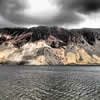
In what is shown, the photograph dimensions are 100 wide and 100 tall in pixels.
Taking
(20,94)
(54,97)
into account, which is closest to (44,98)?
(54,97)

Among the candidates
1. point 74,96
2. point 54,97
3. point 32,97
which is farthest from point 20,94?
point 74,96

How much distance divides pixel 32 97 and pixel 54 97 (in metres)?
5.12

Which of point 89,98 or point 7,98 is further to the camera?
point 89,98

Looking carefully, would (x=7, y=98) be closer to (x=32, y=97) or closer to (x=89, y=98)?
(x=32, y=97)

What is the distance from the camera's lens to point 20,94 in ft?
201

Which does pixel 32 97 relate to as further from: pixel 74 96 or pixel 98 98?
pixel 98 98

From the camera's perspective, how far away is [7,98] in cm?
5509

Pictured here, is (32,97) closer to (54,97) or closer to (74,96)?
(54,97)


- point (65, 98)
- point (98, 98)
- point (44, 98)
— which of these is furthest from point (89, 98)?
point (44, 98)

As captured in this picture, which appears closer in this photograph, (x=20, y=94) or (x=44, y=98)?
(x=44, y=98)

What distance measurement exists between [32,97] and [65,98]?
25.0 ft

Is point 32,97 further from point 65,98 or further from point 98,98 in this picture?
point 98,98

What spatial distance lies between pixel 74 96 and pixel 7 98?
1632 cm

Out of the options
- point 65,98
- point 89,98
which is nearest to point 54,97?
point 65,98
